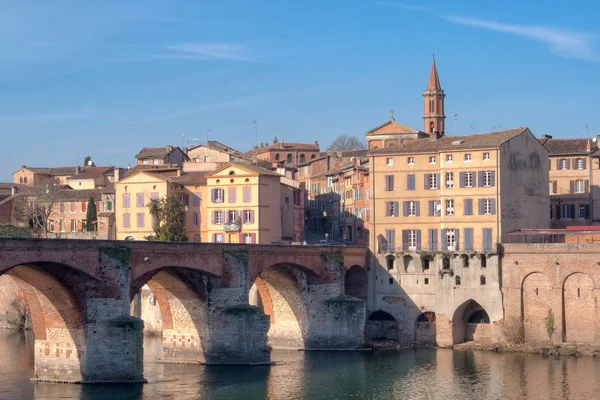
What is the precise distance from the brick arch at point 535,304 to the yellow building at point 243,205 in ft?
74.0

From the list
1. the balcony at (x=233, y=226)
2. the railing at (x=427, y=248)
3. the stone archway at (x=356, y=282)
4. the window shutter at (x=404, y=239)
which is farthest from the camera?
the balcony at (x=233, y=226)

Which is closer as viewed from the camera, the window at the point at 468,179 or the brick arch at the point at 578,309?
the brick arch at the point at 578,309

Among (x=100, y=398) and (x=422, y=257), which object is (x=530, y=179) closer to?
(x=422, y=257)

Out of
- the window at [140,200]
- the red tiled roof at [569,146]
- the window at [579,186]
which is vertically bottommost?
the window at [140,200]

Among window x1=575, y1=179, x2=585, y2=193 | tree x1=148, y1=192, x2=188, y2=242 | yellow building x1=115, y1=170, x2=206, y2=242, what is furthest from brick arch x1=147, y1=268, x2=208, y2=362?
window x1=575, y1=179, x2=585, y2=193

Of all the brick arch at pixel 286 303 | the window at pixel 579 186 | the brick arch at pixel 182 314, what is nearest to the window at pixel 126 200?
the brick arch at pixel 286 303

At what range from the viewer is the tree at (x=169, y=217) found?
91.6 metres

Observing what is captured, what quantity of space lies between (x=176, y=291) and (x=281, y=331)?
12.2 meters

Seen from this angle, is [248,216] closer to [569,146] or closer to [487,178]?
[487,178]

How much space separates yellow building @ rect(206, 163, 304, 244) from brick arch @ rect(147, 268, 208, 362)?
20.4 metres

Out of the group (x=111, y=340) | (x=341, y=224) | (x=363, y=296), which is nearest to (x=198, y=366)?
(x=111, y=340)

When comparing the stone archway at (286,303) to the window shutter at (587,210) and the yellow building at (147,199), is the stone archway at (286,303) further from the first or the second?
the window shutter at (587,210)

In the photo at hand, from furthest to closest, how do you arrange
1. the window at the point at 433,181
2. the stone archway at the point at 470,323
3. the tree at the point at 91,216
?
1. the tree at the point at 91,216
2. the window at the point at 433,181
3. the stone archway at the point at 470,323

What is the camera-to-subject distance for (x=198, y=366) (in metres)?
69.5
